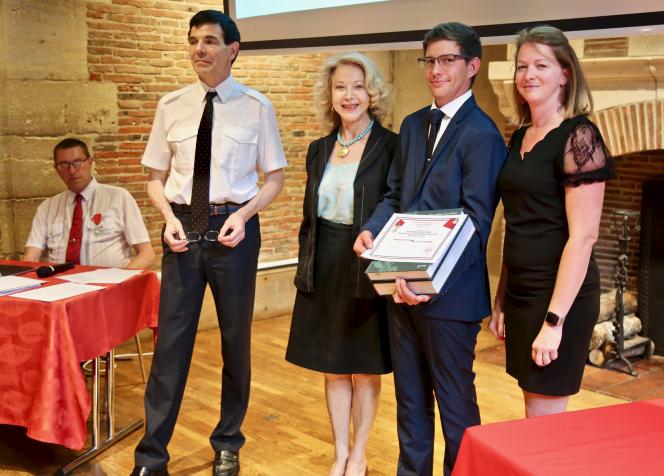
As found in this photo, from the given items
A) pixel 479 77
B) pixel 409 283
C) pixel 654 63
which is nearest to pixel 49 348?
pixel 409 283

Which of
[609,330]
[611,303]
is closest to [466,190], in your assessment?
[609,330]

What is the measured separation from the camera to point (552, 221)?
7.70ft

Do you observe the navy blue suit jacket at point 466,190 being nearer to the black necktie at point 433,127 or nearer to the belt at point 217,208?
the black necktie at point 433,127

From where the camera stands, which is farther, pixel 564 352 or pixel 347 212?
pixel 347 212

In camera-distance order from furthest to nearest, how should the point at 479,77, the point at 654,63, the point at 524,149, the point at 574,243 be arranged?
1. the point at 479,77
2. the point at 654,63
3. the point at 524,149
4. the point at 574,243

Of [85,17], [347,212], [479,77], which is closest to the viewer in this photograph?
[347,212]

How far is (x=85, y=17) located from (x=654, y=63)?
3453mm

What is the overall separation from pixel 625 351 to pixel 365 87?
3146 mm

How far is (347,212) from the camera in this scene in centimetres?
301

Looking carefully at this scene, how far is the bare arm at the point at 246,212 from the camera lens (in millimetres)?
3133

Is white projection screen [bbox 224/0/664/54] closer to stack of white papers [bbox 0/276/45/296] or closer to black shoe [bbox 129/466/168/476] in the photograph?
stack of white papers [bbox 0/276/45/296]

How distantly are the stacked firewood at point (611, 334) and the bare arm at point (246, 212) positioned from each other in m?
2.67

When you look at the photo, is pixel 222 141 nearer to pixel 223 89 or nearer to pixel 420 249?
pixel 223 89

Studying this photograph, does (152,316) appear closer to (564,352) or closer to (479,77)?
(564,352)
